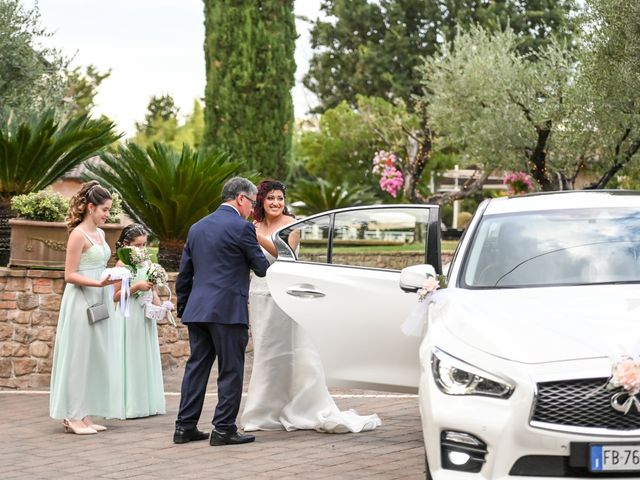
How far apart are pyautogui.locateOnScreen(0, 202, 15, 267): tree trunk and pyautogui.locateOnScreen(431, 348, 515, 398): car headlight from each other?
915cm

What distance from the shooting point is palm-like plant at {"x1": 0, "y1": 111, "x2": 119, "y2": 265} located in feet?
44.4

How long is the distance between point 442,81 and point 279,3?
412 inches

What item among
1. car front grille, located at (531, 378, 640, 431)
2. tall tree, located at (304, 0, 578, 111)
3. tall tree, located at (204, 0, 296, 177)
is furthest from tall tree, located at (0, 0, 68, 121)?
tall tree, located at (304, 0, 578, 111)

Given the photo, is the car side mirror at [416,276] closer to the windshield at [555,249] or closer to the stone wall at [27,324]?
the windshield at [555,249]

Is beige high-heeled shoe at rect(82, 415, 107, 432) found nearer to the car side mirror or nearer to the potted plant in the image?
the potted plant

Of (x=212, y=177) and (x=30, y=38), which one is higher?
(x=30, y=38)

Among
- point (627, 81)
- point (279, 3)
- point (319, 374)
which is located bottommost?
point (319, 374)

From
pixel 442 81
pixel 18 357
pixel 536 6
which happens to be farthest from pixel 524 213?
pixel 536 6

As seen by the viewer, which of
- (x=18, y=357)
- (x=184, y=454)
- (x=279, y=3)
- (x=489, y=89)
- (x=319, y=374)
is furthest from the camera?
(x=489, y=89)

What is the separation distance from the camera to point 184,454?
8.18m

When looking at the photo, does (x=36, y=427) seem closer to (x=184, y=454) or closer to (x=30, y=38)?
(x=184, y=454)

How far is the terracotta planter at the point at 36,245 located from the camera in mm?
12602

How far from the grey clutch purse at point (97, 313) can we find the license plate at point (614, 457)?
512 centimetres

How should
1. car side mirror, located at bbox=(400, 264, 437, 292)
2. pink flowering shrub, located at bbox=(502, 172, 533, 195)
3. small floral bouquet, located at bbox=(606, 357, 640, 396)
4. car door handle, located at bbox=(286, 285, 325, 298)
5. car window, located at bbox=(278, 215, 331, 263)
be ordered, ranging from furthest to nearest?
pink flowering shrub, located at bbox=(502, 172, 533, 195) → car window, located at bbox=(278, 215, 331, 263) → car door handle, located at bbox=(286, 285, 325, 298) → car side mirror, located at bbox=(400, 264, 437, 292) → small floral bouquet, located at bbox=(606, 357, 640, 396)
